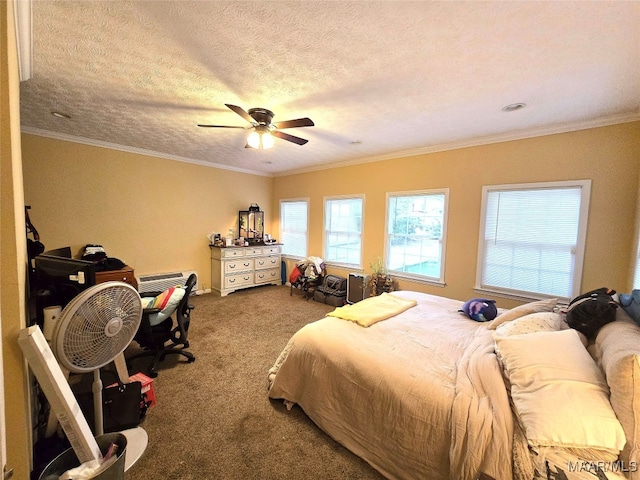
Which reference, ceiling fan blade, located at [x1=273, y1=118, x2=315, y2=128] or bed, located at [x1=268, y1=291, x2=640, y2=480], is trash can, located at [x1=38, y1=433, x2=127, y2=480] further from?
ceiling fan blade, located at [x1=273, y1=118, x2=315, y2=128]

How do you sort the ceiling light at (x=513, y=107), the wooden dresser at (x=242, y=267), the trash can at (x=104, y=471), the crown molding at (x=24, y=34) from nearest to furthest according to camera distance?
the trash can at (x=104, y=471), the crown molding at (x=24, y=34), the ceiling light at (x=513, y=107), the wooden dresser at (x=242, y=267)

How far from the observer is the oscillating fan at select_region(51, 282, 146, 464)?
124 centimetres

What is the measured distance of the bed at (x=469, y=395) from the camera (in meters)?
1.04

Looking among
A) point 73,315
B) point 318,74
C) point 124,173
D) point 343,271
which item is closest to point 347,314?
point 73,315

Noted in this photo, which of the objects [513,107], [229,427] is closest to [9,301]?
[229,427]

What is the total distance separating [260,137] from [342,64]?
3.64 feet

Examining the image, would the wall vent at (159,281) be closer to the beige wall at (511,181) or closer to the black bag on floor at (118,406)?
the black bag on floor at (118,406)

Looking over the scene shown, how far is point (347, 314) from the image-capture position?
2.33 m

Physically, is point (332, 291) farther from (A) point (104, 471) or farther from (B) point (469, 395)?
(A) point (104, 471)

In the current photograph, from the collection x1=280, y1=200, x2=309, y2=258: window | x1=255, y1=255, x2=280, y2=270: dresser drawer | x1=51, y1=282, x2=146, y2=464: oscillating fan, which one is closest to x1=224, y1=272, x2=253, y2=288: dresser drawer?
x1=255, y1=255, x2=280, y2=270: dresser drawer

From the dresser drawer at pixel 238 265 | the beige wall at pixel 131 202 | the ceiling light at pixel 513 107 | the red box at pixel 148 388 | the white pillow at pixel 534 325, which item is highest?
the ceiling light at pixel 513 107

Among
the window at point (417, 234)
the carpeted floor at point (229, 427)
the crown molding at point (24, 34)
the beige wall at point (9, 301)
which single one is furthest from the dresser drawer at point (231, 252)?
the beige wall at point (9, 301)

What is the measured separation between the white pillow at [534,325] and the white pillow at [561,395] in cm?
22

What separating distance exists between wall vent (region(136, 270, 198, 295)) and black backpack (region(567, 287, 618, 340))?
504 cm
